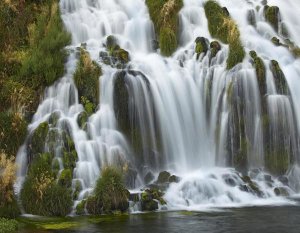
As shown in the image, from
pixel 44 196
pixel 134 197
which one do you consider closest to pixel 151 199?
pixel 134 197

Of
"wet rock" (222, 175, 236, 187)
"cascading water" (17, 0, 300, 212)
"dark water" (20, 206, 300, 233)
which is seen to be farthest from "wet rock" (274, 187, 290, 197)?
"dark water" (20, 206, 300, 233)

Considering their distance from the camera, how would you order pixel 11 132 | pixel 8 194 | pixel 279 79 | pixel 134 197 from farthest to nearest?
1. pixel 279 79
2. pixel 11 132
3. pixel 134 197
4. pixel 8 194

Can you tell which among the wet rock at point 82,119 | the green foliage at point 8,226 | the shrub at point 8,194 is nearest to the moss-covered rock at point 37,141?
the wet rock at point 82,119

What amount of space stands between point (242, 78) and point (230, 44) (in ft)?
8.09

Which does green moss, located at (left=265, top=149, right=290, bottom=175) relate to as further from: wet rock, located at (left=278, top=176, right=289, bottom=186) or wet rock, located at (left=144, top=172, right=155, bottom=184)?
wet rock, located at (left=144, top=172, right=155, bottom=184)

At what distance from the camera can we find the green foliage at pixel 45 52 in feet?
62.6

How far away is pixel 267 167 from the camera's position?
19.5 metres

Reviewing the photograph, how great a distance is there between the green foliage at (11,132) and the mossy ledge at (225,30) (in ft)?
28.9

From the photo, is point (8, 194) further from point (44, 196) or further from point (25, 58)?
point (25, 58)

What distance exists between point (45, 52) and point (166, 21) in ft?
22.2

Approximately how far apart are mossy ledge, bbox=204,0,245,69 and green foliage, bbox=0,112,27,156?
880 centimetres

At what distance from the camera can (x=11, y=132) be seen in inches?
662

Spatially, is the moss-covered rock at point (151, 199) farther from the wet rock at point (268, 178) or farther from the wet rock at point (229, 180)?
the wet rock at point (268, 178)

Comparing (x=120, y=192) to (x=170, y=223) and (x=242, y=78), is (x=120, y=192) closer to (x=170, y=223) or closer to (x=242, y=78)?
(x=170, y=223)
